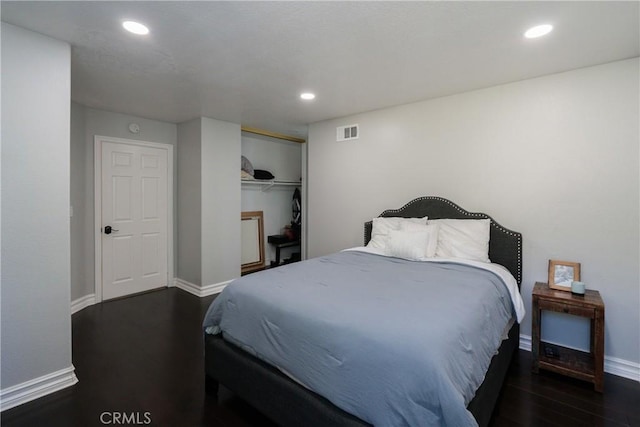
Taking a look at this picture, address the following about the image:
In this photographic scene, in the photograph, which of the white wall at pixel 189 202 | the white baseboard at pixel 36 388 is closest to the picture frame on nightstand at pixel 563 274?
the white baseboard at pixel 36 388

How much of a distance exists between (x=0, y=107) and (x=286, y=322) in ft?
7.25

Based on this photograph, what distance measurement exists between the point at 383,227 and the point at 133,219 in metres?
3.29

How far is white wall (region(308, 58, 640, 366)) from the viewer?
7.89 feet

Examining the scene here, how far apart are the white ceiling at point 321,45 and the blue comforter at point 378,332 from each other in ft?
5.45

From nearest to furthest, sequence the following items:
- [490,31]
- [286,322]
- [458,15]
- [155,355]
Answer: [286,322]
[458,15]
[490,31]
[155,355]

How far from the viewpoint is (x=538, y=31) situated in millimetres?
2016

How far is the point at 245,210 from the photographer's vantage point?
214 inches

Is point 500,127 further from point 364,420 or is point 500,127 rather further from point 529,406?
point 364,420

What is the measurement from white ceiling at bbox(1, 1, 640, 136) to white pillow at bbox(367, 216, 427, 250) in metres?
1.32

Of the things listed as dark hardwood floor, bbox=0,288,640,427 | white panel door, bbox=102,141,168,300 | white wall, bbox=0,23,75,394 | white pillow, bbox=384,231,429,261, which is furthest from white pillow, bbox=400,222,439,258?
white panel door, bbox=102,141,168,300

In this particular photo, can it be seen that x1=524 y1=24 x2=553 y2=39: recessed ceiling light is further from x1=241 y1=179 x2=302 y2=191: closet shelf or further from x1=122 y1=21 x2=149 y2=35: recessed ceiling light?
x1=241 y1=179 x2=302 y2=191: closet shelf

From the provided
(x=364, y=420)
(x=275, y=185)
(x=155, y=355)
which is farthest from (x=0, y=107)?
(x=275, y=185)

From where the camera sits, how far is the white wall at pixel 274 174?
5.48 m

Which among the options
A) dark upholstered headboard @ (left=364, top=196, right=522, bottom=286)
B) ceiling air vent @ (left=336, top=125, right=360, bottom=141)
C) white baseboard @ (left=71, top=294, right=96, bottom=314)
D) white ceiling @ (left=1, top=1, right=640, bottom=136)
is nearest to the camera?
white ceiling @ (left=1, top=1, right=640, bottom=136)
